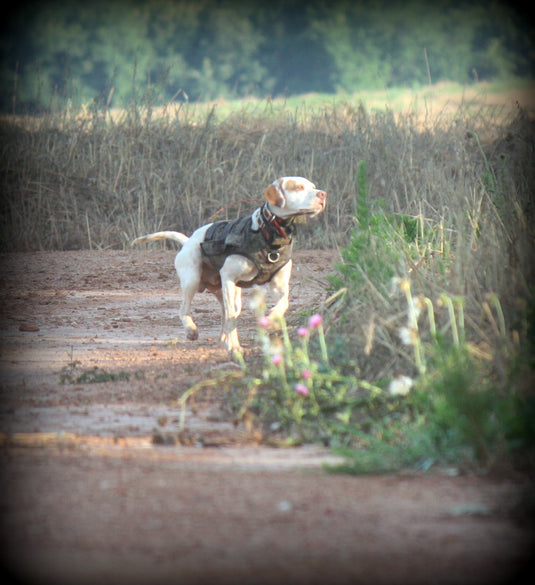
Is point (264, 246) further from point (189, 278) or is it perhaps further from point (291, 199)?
point (189, 278)

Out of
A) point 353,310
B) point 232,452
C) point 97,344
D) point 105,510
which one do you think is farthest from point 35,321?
point 105,510

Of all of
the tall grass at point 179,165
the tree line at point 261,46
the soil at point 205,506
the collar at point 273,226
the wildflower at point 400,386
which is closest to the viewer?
the soil at point 205,506

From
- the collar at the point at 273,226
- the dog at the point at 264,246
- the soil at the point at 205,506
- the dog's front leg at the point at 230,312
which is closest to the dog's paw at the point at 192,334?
the dog at the point at 264,246

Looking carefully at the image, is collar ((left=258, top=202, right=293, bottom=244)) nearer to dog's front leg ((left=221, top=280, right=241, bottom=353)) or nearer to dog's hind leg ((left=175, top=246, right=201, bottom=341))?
dog's front leg ((left=221, top=280, right=241, bottom=353))

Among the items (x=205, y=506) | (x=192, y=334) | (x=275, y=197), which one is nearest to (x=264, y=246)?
(x=275, y=197)

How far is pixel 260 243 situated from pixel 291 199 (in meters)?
0.42

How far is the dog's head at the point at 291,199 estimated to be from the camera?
20.3 ft

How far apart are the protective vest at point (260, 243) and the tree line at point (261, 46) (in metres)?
11.8

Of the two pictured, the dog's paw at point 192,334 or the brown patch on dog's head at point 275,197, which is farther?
the dog's paw at point 192,334

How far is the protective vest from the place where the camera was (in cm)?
616

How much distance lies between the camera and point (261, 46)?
3131 centimetres

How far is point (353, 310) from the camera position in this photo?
501 cm

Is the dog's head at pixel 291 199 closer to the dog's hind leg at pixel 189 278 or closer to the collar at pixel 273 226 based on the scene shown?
the collar at pixel 273 226

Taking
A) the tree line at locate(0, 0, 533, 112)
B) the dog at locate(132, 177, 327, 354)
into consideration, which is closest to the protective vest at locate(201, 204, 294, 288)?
the dog at locate(132, 177, 327, 354)
